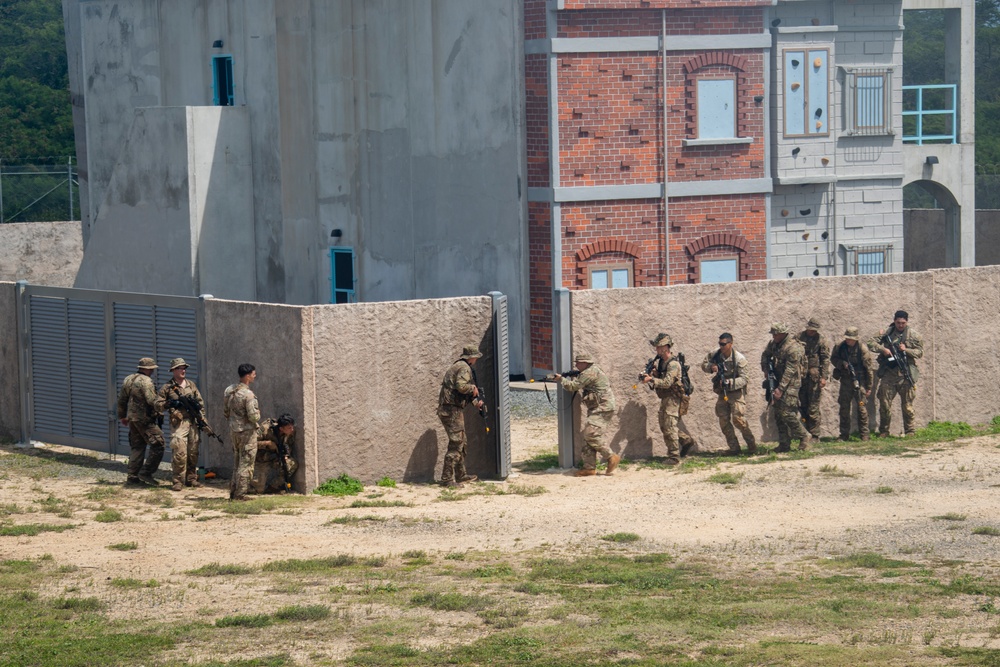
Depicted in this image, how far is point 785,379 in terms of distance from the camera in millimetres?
18406

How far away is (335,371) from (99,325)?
3741mm

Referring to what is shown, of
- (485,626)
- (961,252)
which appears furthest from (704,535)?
(961,252)

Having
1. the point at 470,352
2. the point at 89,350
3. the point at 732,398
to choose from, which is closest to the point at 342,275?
the point at 89,350

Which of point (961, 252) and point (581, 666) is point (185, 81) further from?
point (581, 666)

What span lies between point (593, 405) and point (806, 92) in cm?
1271

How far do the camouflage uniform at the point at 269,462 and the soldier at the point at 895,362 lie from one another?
7.64 meters

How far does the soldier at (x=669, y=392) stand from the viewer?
697 inches

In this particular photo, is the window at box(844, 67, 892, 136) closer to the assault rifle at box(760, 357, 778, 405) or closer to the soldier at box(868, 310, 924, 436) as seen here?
the soldier at box(868, 310, 924, 436)

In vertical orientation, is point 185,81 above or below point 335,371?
above

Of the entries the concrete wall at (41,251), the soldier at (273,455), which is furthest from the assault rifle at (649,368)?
the concrete wall at (41,251)

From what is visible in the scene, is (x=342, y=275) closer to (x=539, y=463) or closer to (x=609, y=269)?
(x=609, y=269)

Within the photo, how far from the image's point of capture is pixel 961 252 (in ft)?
104

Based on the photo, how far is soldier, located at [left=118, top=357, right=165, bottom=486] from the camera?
16.9 meters

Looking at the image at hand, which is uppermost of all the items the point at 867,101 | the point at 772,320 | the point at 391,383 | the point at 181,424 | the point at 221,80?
the point at 221,80
